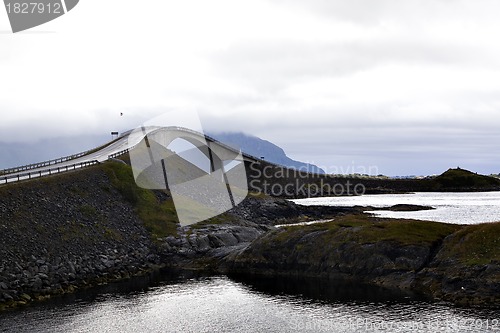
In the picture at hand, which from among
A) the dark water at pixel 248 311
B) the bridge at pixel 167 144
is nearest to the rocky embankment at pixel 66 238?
the dark water at pixel 248 311

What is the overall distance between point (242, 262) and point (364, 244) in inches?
768

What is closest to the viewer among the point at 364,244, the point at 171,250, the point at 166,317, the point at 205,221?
the point at 166,317

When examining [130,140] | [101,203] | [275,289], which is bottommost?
[275,289]

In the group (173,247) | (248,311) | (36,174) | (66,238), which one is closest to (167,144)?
(36,174)

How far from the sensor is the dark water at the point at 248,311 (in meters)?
48.0

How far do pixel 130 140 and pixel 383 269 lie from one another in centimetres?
10323

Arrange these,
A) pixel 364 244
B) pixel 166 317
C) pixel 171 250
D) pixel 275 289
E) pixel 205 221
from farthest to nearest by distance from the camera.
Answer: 1. pixel 205 221
2. pixel 171 250
3. pixel 364 244
4. pixel 275 289
5. pixel 166 317

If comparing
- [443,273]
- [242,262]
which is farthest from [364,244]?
[242,262]

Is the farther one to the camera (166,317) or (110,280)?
(110,280)

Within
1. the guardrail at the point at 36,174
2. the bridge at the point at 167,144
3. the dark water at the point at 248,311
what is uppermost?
the bridge at the point at 167,144

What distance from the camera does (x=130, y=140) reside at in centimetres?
15238

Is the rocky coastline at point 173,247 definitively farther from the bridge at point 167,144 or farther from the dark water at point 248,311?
the bridge at point 167,144

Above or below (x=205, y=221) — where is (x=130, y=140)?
above

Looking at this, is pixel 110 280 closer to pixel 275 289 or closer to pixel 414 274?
pixel 275 289
